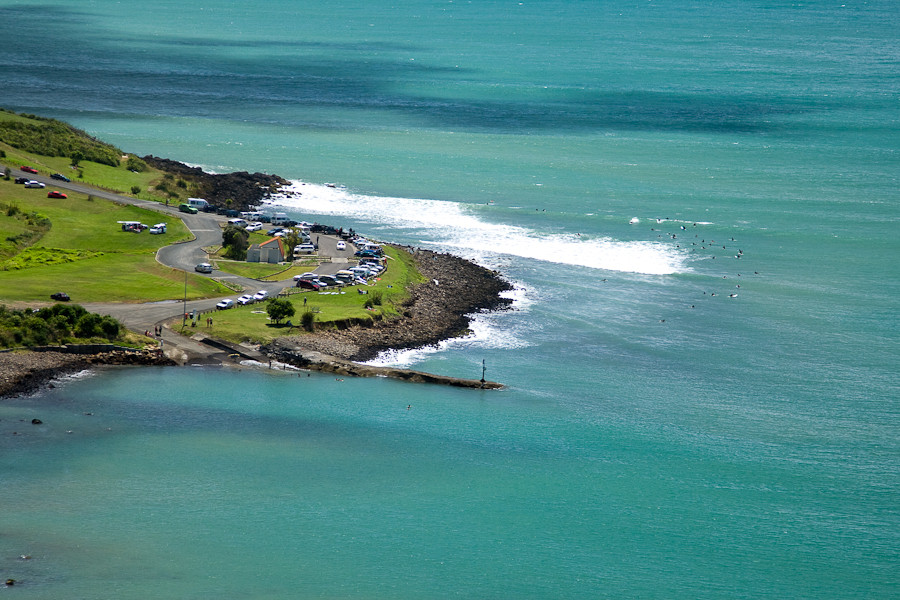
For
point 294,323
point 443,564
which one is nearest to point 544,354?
point 294,323

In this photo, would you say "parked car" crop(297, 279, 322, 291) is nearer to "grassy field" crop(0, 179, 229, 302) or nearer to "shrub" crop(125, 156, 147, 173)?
"grassy field" crop(0, 179, 229, 302)

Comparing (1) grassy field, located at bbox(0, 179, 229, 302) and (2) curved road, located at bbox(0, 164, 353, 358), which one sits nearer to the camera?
(2) curved road, located at bbox(0, 164, 353, 358)

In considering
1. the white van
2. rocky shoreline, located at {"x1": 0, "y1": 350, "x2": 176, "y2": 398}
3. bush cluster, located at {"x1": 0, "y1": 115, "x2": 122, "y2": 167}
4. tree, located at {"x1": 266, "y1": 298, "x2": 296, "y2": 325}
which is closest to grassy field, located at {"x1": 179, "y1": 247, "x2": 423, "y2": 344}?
tree, located at {"x1": 266, "y1": 298, "x2": 296, "y2": 325}

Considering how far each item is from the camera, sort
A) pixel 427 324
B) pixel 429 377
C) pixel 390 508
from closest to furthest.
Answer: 1. pixel 390 508
2. pixel 429 377
3. pixel 427 324

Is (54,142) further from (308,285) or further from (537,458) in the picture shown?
(537,458)

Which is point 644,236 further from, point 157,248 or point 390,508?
point 390,508

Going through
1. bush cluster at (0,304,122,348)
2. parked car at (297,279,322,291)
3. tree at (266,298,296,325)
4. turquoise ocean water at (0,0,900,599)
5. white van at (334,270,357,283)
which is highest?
white van at (334,270,357,283)
